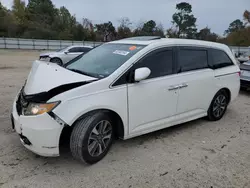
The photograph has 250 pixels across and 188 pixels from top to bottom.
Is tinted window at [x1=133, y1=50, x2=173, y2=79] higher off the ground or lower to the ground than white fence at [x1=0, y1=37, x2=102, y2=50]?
lower

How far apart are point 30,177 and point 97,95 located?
1224mm

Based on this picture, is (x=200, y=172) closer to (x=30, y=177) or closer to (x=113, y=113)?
(x=113, y=113)

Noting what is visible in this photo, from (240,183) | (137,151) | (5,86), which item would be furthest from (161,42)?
(5,86)

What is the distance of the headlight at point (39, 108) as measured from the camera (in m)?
2.53

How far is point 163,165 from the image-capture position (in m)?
2.93

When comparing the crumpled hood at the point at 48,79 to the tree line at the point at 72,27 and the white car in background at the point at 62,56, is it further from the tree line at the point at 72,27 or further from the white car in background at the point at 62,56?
the tree line at the point at 72,27

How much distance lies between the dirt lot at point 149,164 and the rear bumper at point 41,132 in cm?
32

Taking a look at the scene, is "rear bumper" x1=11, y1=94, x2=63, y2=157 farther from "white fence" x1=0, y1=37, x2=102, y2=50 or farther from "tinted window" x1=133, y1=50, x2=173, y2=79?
"white fence" x1=0, y1=37, x2=102, y2=50

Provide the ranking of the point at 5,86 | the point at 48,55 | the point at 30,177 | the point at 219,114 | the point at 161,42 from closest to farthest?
the point at 30,177
the point at 161,42
the point at 219,114
the point at 5,86
the point at 48,55

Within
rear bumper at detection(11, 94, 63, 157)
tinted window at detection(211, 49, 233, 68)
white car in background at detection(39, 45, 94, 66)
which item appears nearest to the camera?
rear bumper at detection(11, 94, 63, 157)

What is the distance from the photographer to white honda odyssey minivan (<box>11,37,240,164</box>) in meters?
2.59

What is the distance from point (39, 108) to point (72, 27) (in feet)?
144

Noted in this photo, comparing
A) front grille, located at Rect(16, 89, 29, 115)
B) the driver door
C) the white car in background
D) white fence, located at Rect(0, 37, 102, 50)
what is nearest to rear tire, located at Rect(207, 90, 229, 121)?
the driver door

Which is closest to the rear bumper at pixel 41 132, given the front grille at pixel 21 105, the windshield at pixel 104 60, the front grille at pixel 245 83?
the front grille at pixel 21 105
